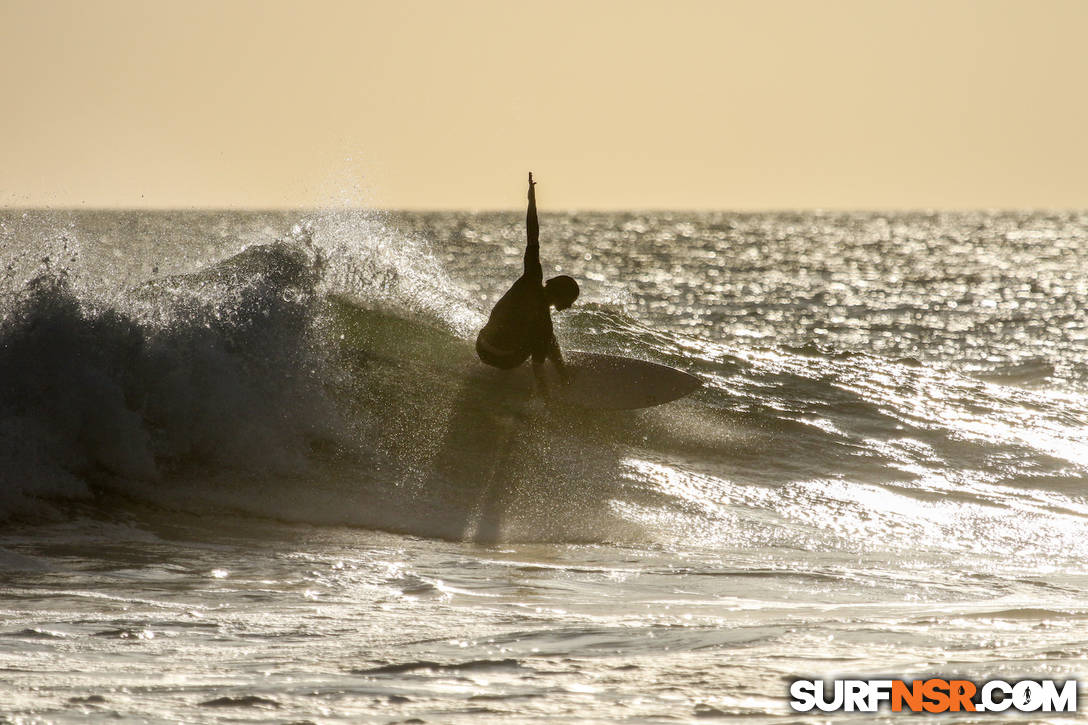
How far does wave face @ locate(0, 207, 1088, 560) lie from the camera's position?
8.03m

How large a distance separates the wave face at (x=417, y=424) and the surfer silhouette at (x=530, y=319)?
305mm

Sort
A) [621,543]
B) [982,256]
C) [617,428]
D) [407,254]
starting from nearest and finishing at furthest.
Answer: [621,543]
[617,428]
[407,254]
[982,256]

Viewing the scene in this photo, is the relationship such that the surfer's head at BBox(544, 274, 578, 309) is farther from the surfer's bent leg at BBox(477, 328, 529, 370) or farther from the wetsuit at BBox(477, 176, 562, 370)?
the surfer's bent leg at BBox(477, 328, 529, 370)

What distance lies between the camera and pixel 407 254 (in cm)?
1525

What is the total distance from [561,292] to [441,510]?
2591 millimetres

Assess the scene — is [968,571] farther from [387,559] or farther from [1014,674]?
[387,559]

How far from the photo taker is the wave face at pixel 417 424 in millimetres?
8031

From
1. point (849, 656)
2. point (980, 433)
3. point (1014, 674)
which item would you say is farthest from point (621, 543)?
point (980, 433)

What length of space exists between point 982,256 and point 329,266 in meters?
77.1

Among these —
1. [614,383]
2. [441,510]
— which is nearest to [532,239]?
[614,383]

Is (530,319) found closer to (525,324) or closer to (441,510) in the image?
(525,324)

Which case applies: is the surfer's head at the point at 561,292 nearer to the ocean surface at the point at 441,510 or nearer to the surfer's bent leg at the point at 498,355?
the surfer's bent leg at the point at 498,355

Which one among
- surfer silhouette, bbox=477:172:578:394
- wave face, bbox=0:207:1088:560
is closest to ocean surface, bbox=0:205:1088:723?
wave face, bbox=0:207:1088:560

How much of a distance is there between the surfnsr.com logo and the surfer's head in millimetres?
5876
